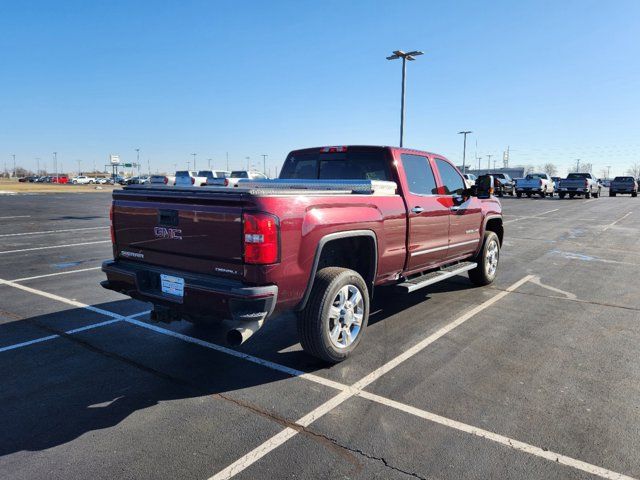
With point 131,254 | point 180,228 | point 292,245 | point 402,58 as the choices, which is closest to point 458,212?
point 292,245

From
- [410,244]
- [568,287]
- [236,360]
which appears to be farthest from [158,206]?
[568,287]

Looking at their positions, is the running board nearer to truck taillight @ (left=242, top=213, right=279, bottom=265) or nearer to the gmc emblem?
truck taillight @ (left=242, top=213, right=279, bottom=265)

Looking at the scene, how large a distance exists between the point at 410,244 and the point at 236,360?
2.21 meters

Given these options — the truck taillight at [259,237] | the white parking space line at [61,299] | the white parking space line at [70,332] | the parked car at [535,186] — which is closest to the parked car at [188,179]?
the white parking space line at [61,299]

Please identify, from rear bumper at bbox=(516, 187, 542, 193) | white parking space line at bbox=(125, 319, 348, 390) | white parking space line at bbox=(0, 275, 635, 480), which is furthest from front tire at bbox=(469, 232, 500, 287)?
rear bumper at bbox=(516, 187, 542, 193)

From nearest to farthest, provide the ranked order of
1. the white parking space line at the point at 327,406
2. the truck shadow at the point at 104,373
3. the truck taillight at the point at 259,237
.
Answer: the white parking space line at the point at 327,406
the truck shadow at the point at 104,373
the truck taillight at the point at 259,237

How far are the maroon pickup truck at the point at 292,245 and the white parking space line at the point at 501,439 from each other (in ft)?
2.50

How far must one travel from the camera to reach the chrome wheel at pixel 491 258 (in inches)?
282

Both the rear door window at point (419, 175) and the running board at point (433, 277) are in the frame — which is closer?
the running board at point (433, 277)

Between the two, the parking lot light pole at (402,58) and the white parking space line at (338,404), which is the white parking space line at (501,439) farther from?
the parking lot light pole at (402,58)

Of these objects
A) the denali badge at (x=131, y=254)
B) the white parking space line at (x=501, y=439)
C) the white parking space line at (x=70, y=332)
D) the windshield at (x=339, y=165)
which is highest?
the windshield at (x=339, y=165)

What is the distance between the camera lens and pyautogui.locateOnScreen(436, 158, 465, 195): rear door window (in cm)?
600

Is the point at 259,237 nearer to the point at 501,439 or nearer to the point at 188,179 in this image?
the point at 501,439

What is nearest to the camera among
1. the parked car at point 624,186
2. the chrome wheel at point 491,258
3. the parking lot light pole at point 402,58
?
the chrome wheel at point 491,258
